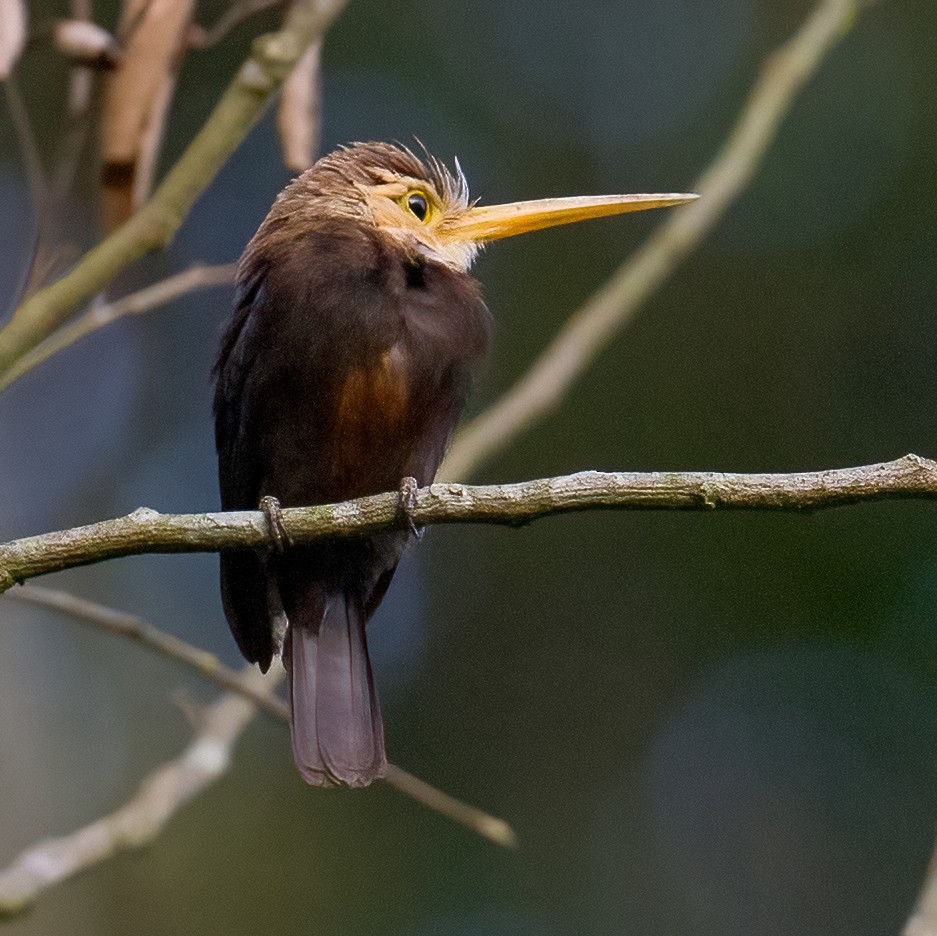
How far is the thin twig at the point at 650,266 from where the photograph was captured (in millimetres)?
3496

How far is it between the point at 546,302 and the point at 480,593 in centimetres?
121

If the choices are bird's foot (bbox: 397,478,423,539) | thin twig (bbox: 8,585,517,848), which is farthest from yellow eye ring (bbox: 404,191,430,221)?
thin twig (bbox: 8,585,517,848)

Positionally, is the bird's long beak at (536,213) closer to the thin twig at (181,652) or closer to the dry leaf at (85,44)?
the dry leaf at (85,44)

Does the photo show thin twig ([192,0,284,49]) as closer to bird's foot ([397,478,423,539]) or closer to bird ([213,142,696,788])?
bird ([213,142,696,788])

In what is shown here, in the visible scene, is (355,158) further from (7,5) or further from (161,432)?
(161,432)

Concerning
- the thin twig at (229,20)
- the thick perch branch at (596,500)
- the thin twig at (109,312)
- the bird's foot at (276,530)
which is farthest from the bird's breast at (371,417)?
the thick perch branch at (596,500)

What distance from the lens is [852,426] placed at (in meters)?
5.82

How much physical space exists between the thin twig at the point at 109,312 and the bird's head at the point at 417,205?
0.50 m

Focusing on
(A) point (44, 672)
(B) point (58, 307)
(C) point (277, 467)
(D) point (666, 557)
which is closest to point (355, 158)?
(C) point (277, 467)

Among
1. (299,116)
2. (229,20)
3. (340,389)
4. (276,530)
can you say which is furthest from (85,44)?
(276,530)

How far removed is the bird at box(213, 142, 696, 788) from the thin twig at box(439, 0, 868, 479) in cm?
36

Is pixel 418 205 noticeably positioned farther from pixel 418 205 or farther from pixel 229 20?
pixel 229 20

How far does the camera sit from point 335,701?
3113 millimetres

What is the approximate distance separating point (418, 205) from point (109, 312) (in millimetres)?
1117
